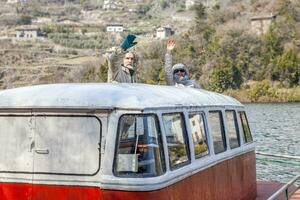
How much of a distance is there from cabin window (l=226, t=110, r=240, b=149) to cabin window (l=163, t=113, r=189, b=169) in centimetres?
178

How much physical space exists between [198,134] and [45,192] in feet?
6.15

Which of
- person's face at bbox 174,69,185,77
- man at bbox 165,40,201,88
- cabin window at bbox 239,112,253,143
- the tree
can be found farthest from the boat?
the tree

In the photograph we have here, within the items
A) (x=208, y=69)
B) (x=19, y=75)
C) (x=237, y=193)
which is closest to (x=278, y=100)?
(x=208, y=69)

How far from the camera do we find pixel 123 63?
22.4 feet

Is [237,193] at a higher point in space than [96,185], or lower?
lower

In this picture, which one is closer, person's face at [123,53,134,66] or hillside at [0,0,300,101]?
person's face at [123,53,134,66]

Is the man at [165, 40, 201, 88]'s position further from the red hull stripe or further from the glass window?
the red hull stripe

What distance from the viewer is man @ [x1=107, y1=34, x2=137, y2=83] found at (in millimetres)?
6164

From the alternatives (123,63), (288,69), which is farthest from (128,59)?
(288,69)

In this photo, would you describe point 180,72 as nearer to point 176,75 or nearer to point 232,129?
point 176,75

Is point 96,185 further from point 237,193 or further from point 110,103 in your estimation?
point 237,193

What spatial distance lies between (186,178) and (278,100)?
275ft

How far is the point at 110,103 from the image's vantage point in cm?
498

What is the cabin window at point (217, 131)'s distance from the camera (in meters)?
6.79
